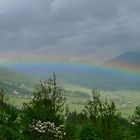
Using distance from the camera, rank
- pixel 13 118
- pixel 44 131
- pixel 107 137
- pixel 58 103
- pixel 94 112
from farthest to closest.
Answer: pixel 13 118
pixel 94 112
pixel 107 137
pixel 58 103
pixel 44 131

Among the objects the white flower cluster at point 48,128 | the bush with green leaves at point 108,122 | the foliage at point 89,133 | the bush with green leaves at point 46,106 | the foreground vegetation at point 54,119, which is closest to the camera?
the white flower cluster at point 48,128

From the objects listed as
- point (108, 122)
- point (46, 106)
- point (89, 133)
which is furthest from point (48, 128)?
point (89, 133)

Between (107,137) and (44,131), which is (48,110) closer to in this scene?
(44,131)

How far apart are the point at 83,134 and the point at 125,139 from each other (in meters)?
7.64

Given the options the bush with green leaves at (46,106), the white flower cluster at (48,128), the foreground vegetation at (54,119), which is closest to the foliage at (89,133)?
the foreground vegetation at (54,119)

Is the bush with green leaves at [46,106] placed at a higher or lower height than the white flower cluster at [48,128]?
higher

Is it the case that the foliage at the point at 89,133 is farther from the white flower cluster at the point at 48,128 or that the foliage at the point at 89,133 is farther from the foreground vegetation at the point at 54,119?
the white flower cluster at the point at 48,128

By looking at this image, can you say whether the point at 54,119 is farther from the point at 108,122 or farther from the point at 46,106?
the point at 108,122

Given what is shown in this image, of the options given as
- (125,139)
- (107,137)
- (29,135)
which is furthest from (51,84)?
(125,139)

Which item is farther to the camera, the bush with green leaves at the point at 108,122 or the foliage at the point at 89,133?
the foliage at the point at 89,133

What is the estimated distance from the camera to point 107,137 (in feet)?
213

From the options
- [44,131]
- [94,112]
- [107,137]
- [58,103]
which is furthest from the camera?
[94,112]

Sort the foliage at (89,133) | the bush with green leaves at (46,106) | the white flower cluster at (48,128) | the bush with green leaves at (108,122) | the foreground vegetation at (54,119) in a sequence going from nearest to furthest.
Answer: the white flower cluster at (48,128) < the foreground vegetation at (54,119) < the bush with green leaves at (46,106) < the bush with green leaves at (108,122) < the foliage at (89,133)

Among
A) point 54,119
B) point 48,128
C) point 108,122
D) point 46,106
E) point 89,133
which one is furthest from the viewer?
point 89,133
